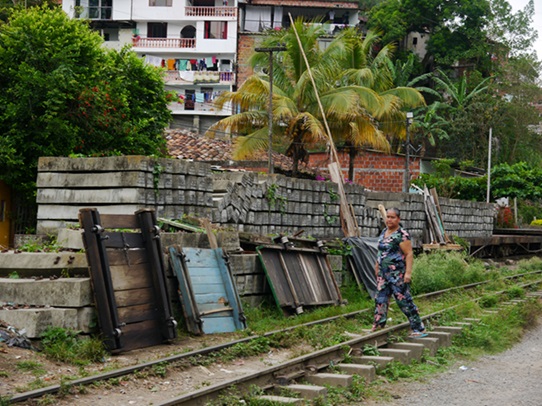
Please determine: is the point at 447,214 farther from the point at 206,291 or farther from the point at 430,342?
the point at 206,291

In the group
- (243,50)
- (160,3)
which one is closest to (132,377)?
(243,50)

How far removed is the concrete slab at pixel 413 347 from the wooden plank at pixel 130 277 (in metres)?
3.40

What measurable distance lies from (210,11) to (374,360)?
48273 millimetres

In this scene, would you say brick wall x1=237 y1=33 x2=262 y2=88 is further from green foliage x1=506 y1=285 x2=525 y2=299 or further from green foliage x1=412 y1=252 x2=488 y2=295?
green foliage x1=506 y1=285 x2=525 y2=299

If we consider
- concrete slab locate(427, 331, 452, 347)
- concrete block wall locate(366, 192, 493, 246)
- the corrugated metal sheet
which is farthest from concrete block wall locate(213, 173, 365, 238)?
concrete slab locate(427, 331, 452, 347)

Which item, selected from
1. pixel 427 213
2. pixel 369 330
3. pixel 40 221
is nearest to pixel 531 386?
pixel 369 330

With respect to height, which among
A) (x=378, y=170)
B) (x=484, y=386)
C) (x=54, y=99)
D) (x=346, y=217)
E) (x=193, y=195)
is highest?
(x=54, y=99)

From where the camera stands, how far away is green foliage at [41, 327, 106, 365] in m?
8.59

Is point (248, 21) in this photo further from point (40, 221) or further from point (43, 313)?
point (43, 313)

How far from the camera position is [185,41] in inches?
2164

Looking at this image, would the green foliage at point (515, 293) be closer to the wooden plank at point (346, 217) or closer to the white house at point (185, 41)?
the wooden plank at point (346, 217)

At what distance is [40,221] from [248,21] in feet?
152

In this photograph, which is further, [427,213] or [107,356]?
[427,213]

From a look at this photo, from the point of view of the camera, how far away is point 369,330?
11859 millimetres
